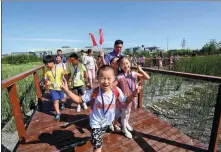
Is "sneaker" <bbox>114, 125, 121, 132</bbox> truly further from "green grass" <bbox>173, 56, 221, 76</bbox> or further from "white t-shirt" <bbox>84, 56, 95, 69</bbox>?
"green grass" <bbox>173, 56, 221, 76</bbox>

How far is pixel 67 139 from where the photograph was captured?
2477 mm

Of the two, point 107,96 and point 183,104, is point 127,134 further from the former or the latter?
point 183,104

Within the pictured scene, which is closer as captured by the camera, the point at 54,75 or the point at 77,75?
the point at 54,75

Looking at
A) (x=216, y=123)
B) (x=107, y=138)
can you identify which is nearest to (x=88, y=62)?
(x=107, y=138)

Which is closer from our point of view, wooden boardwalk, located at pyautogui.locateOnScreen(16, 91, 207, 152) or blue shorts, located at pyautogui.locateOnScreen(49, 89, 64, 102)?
wooden boardwalk, located at pyautogui.locateOnScreen(16, 91, 207, 152)

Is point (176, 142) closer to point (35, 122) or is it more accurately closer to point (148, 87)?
point (35, 122)

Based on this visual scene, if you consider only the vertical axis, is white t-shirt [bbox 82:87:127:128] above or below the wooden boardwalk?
above

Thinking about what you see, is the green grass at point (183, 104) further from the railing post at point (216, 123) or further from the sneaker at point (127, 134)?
the sneaker at point (127, 134)

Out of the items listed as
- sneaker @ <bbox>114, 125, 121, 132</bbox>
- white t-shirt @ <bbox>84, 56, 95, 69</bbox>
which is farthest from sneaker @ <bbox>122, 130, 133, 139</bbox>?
white t-shirt @ <bbox>84, 56, 95, 69</bbox>

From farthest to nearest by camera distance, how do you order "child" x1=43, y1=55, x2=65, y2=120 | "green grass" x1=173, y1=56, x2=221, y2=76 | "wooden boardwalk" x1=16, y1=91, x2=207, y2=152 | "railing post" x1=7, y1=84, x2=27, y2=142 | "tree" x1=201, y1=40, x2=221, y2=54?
"tree" x1=201, y1=40, x2=221, y2=54 < "green grass" x1=173, y1=56, x2=221, y2=76 < "child" x1=43, y1=55, x2=65, y2=120 < "wooden boardwalk" x1=16, y1=91, x2=207, y2=152 < "railing post" x1=7, y1=84, x2=27, y2=142

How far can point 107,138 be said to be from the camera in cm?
247

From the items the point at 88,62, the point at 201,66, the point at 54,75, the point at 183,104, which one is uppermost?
the point at 88,62

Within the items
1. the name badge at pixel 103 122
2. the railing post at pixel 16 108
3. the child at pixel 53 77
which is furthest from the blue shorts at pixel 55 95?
the name badge at pixel 103 122

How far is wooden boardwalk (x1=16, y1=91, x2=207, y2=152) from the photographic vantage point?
7.39 ft
